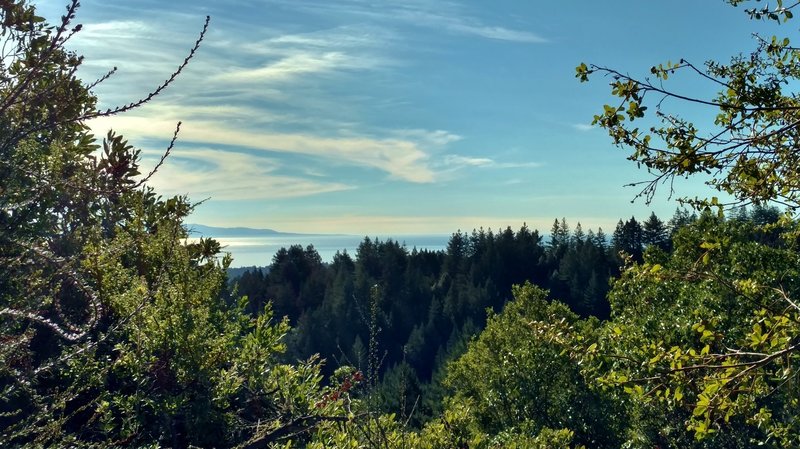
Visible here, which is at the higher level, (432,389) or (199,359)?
(199,359)

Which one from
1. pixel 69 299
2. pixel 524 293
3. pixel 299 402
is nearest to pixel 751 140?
pixel 299 402

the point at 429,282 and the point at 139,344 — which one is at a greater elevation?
the point at 139,344

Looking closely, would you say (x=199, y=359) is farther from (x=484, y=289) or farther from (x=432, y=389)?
(x=484, y=289)

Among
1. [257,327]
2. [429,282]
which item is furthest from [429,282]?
[257,327]

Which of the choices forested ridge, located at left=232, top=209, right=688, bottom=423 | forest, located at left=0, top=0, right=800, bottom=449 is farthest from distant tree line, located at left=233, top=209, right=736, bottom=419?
forest, located at left=0, top=0, right=800, bottom=449

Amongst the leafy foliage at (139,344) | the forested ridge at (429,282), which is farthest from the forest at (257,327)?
the forested ridge at (429,282)

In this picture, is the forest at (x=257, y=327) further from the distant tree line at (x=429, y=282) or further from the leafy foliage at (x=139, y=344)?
the distant tree line at (x=429, y=282)

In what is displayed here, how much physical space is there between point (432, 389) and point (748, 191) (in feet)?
158

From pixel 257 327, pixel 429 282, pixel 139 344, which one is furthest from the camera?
pixel 429 282

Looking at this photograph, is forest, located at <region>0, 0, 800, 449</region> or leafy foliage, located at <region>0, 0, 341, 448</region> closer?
forest, located at <region>0, 0, 800, 449</region>

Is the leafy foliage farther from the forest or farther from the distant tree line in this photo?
the distant tree line

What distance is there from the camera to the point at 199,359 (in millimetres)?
5801

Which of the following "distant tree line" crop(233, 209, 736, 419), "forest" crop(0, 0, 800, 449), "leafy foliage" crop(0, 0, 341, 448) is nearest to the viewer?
"forest" crop(0, 0, 800, 449)

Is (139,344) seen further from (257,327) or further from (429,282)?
(429,282)
